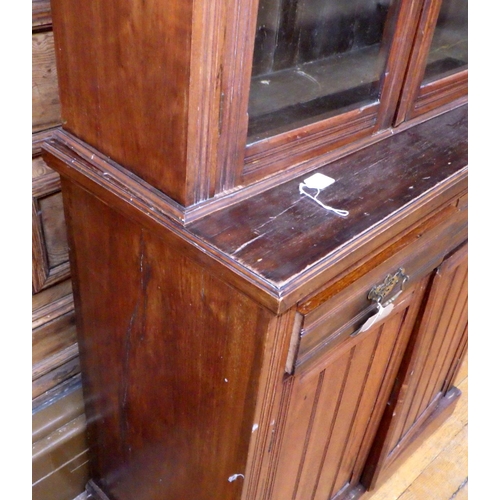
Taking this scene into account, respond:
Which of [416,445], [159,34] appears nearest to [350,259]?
[159,34]

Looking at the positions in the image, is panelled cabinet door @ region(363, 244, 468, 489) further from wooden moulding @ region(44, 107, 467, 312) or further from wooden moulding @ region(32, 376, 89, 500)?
wooden moulding @ region(32, 376, 89, 500)

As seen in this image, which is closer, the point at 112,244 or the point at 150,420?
the point at 112,244

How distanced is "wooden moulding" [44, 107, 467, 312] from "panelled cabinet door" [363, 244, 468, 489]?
0.22 metres

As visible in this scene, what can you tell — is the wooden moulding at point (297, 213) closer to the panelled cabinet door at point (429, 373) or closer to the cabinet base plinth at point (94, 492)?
the panelled cabinet door at point (429, 373)

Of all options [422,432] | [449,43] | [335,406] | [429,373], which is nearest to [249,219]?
[335,406]

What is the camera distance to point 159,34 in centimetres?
66

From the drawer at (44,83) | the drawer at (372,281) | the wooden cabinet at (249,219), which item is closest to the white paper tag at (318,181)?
the wooden cabinet at (249,219)

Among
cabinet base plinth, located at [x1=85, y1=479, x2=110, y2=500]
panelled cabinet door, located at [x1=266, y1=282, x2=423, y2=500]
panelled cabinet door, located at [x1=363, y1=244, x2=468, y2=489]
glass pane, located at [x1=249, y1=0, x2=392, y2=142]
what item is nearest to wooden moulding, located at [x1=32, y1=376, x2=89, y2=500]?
cabinet base plinth, located at [x1=85, y1=479, x2=110, y2=500]

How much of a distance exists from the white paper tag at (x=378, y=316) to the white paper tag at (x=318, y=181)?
0.20m

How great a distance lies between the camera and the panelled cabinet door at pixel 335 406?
0.86 metres

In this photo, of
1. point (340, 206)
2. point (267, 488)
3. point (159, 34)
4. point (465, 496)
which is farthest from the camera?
point (465, 496)

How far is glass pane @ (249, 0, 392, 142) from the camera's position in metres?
0.74

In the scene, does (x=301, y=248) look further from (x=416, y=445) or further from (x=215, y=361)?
(x=416, y=445)

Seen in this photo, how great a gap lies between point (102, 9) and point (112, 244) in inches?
13.3
